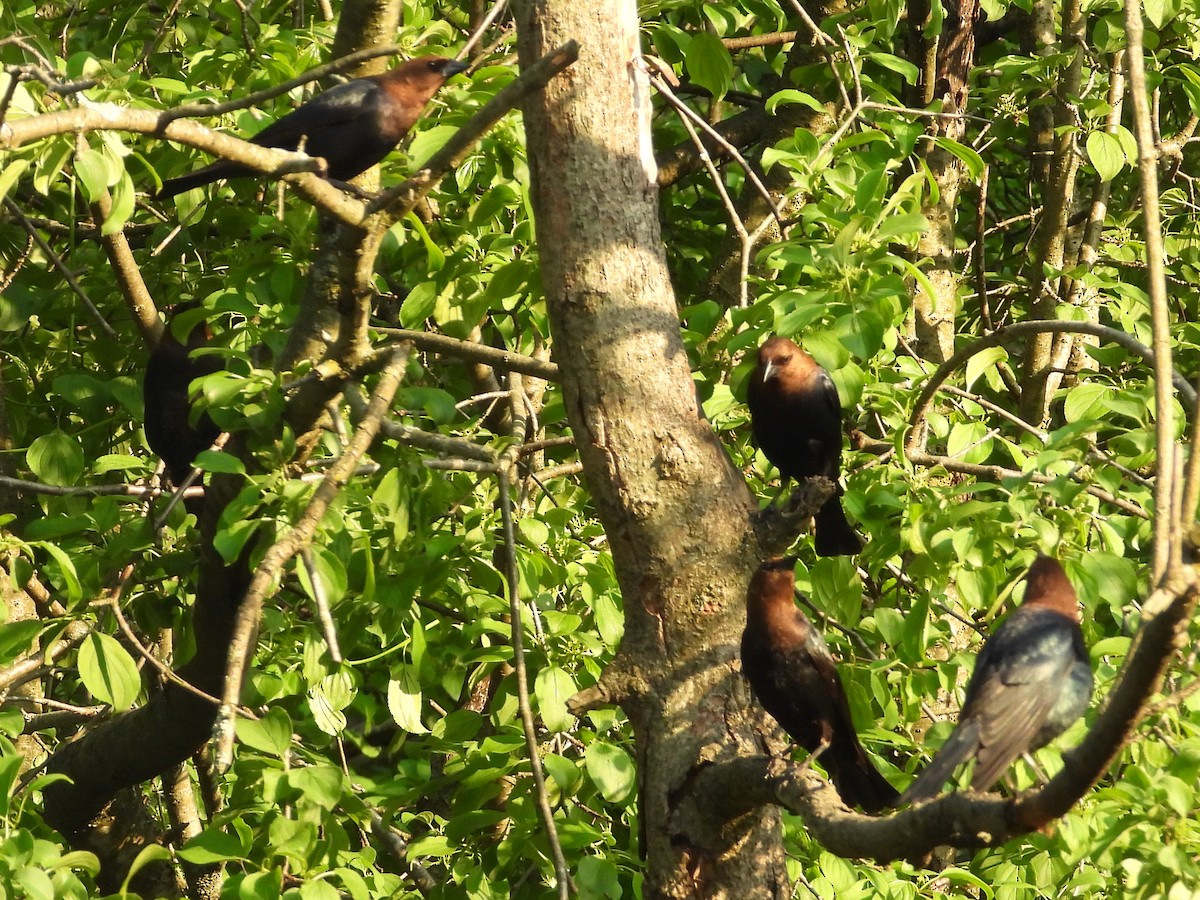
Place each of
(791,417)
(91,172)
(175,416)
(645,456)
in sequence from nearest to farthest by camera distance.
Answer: (91,172) → (645,456) → (791,417) → (175,416)

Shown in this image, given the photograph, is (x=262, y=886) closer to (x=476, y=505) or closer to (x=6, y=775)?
(x=6, y=775)

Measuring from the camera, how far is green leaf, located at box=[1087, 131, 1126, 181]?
3926 mm

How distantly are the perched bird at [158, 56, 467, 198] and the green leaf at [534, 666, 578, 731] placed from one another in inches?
67.8

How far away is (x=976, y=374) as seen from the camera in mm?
3904

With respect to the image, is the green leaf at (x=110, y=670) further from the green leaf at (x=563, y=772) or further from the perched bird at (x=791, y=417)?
the perched bird at (x=791, y=417)

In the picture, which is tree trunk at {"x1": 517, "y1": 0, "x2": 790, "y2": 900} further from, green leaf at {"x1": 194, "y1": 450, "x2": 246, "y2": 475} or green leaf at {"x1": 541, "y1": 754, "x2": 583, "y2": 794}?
green leaf at {"x1": 194, "y1": 450, "x2": 246, "y2": 475}

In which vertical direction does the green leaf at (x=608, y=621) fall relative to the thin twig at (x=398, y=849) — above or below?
above

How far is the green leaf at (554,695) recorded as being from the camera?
3.04m

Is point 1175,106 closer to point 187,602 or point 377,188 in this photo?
point 377,188

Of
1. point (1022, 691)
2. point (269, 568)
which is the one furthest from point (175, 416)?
point (1022, 691)

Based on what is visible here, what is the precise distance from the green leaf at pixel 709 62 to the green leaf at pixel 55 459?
6.44 feet

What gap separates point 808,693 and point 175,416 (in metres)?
2.63

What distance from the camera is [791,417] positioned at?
435cm

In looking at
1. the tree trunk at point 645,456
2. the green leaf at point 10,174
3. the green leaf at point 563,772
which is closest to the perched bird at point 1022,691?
the tree trunk at point 645,456
